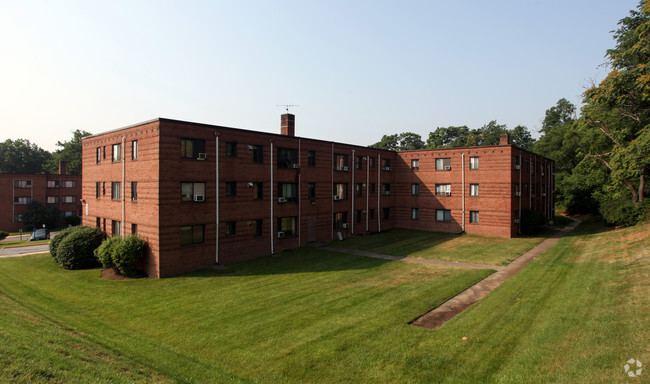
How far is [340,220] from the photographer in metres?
33.9

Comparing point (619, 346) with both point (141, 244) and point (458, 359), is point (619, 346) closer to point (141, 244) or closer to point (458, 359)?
point (458, 359)

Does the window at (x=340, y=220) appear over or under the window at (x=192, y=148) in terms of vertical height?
under

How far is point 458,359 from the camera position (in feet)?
31.8

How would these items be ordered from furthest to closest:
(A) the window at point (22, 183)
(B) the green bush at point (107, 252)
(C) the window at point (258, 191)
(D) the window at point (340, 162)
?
(A) the window at point (22, 183), (D) the window at point (340, 162), (C) the window at point (258, 191), (B) the green bush at point (107, 252)

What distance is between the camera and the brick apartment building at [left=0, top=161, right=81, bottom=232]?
5694cm

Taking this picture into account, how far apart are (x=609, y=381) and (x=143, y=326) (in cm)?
1407

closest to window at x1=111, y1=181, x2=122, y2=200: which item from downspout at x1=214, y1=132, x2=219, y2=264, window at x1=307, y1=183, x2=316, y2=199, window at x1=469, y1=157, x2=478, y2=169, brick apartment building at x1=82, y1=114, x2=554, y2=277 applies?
brick apartment building at x1=82, y1=114, x2=554, y2=277

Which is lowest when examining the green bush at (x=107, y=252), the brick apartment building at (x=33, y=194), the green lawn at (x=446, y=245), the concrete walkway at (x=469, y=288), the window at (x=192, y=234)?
the concrete walkway at (x=469, y=288)

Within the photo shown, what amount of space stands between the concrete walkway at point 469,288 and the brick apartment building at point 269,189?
503cm

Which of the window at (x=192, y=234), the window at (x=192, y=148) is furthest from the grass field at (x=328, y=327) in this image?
the window at (x=192, y=148)

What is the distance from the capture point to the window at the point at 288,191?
28.2 metres

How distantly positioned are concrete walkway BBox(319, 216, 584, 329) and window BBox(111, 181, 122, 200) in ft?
50.5

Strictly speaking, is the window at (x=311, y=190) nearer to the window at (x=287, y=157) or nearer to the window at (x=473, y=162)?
the window at (x=287, y=157)

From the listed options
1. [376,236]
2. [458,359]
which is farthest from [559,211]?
[458,359]
